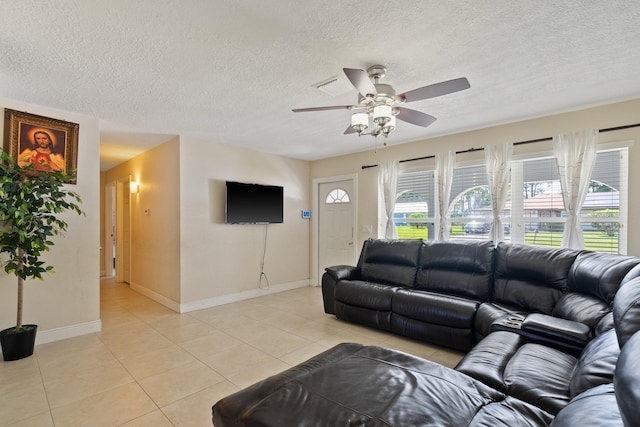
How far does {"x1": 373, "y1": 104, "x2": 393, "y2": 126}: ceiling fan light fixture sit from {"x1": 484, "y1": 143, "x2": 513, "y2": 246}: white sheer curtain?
2.29 metres

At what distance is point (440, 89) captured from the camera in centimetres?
207

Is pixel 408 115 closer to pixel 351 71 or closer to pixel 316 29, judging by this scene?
pixel 351 71

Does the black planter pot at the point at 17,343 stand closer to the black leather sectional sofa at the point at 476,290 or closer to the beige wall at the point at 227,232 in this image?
the beige wall at the point at 227,232

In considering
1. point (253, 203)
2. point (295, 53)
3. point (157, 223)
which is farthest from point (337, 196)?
point (295, 53)

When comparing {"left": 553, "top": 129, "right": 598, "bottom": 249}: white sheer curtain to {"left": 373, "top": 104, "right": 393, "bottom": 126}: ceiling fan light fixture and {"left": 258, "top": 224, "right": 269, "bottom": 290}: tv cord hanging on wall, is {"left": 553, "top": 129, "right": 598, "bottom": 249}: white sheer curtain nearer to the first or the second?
{"left": 373, "top": 104, "right": 393, "bottom": 126}: ceiling fan light fixture

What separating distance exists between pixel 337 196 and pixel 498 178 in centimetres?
266

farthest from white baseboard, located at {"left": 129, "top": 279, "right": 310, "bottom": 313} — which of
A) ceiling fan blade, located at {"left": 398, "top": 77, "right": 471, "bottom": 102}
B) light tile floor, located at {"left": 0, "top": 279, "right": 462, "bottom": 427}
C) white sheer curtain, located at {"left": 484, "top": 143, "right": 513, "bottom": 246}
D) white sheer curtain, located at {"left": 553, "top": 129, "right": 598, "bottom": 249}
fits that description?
white sheer curtain, located at {"left": 553, "top": 129, "right": 598, "bottom": 249}

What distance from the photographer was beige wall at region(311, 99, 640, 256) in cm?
306

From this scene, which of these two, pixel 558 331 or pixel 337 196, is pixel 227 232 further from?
pixel 558 331

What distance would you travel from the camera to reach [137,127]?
385 cm

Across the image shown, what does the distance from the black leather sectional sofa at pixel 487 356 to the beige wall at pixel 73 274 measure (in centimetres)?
298

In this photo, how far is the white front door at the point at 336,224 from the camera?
17.8 feet

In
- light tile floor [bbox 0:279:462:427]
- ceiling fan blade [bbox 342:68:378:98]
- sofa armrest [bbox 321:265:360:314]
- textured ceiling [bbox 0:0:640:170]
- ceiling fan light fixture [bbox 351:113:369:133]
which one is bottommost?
light tile floor [bbox 0:279:462:427]

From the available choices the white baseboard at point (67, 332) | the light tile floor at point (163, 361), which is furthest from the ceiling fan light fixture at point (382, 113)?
the white baseboard at point (67, 332)
